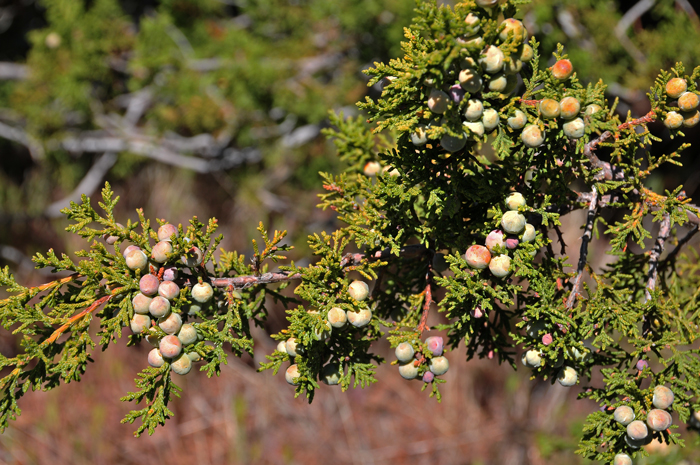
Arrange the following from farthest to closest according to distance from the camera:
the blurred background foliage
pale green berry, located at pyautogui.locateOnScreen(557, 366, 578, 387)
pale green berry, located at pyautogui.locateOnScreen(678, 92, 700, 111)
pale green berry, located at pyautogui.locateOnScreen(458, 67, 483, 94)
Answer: the blurred background foliage, pale green berry, located at pyautogui.locateOnScreen(557, 366, 578, 387), pale green berry, located at pyautogui.locateOnScreen(678, 92, 700, 111), pale green berry, located at pyautogui.locateOnScreen(458, 67, 483, 94)

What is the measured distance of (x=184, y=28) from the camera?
313 cm

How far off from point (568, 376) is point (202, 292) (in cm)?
73

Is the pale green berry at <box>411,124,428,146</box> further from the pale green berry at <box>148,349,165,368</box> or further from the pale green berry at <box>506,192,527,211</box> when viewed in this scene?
the pale green berry at <box>148,349,165,368</box>

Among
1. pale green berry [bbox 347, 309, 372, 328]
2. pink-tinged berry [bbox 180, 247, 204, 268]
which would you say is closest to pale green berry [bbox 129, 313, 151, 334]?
pink-tinged berry [bbox 180, 247, 204, 268]

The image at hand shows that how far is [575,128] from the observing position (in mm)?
748

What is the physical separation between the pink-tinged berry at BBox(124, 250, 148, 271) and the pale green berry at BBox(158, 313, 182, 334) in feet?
0.34

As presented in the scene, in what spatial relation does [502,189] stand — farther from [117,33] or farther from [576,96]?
[117,33]

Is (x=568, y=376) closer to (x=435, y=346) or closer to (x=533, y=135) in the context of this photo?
(x=435, y=346)

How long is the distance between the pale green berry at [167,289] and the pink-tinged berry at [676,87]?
3.15ft

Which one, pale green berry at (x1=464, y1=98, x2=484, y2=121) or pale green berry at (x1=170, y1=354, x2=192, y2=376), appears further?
pale green berry at (x1=170, y1=354, x2=192, y2=376)

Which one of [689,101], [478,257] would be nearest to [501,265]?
[478,257]

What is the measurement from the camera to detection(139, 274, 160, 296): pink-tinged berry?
798 mm

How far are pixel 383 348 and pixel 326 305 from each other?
2772 mm

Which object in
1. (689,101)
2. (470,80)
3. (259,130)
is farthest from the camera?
(259,130)
